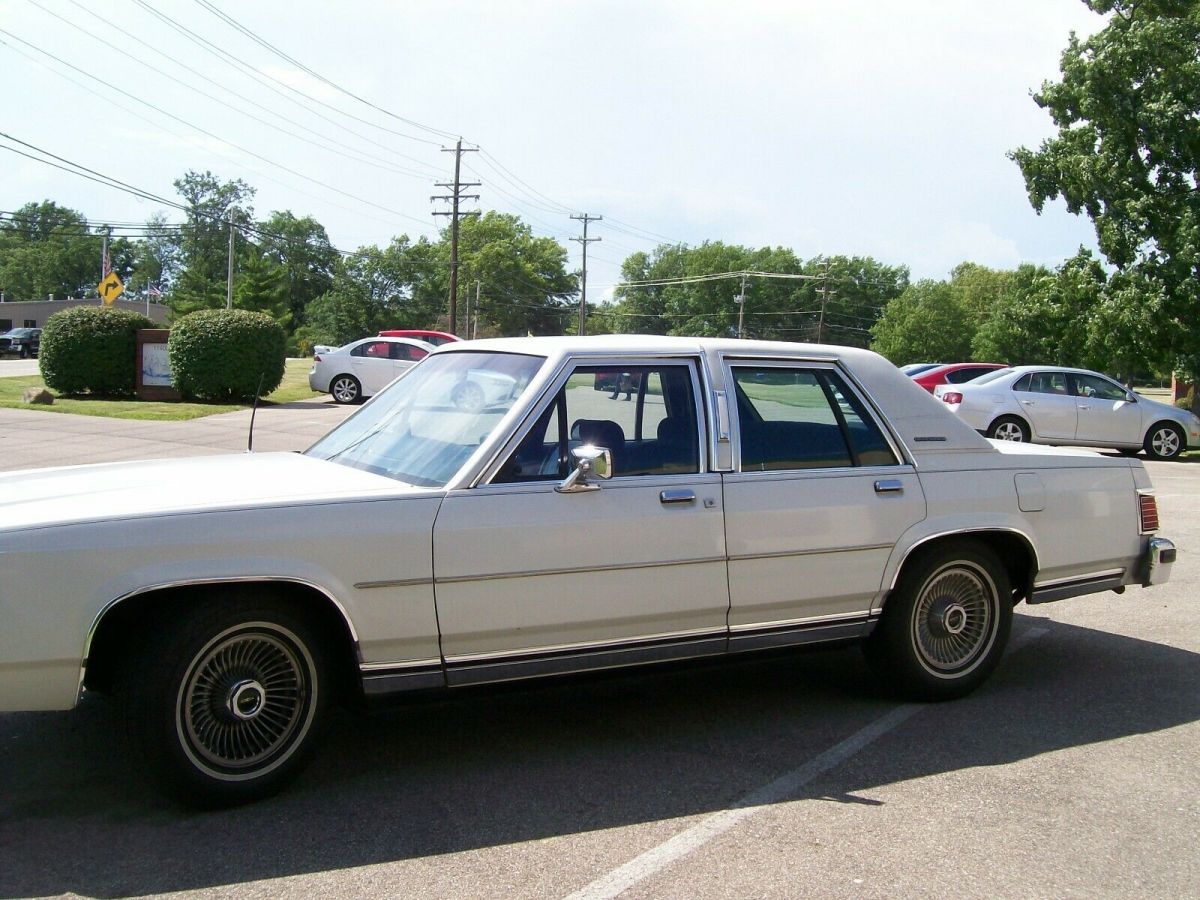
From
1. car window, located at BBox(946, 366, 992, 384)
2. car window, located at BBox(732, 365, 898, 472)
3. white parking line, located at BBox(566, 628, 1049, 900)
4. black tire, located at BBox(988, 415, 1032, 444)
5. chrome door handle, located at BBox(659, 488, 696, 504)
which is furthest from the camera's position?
car window, located at BBox(946, 366, 992, 384)

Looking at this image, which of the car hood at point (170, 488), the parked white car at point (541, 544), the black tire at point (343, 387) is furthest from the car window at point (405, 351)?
the car hood at point (170, 488)

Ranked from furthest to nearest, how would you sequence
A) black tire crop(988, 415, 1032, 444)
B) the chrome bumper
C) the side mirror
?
black tire crop(988, 415, 1032, 444) → the chrome bumper → the side mirror

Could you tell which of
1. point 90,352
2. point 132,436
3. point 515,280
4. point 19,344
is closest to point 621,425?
point 132,436

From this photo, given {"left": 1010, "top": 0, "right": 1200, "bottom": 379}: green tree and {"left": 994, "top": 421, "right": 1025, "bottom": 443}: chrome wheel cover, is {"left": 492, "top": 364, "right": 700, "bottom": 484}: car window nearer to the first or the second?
{"left": 994, "top": 421, "right": 1025, "bottom": 443}: chrome wheel cover

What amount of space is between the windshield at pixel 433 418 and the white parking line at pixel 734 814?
61.6 inches

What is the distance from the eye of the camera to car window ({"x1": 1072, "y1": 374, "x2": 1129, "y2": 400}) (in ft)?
65.7

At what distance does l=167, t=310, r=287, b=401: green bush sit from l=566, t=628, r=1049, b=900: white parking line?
20.3 meters

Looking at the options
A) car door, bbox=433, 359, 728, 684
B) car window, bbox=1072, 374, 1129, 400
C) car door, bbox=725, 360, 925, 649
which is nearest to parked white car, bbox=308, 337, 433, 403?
car window, bbox=1072, 374, 1129, 400

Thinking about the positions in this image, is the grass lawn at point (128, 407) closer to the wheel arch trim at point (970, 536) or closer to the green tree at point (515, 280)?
the wheel arch trim at point (970, 536)

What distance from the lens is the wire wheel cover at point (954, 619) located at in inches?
211

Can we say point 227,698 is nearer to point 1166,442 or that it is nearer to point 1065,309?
point 1166,442

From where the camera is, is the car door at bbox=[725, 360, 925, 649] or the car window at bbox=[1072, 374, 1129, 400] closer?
the car door at bbox=[725, 360, 925, 649]

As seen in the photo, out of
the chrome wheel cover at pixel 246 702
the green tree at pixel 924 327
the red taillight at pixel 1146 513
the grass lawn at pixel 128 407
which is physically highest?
the green tree at pixel 924 327

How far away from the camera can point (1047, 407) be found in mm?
19672
